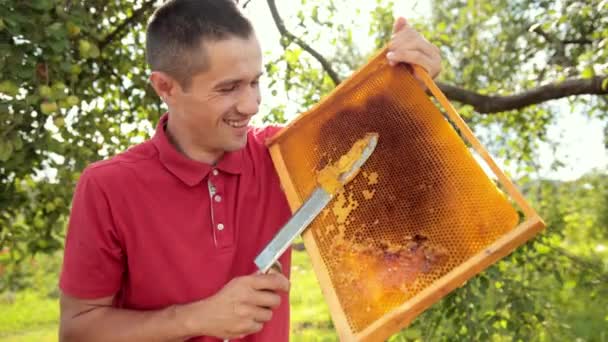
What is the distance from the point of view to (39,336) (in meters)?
6.23

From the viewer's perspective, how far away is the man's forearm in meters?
1.62

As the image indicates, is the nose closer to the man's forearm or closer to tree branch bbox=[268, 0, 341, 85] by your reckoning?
the man's forearm

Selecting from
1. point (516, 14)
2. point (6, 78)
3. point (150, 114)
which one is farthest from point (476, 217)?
point (516, 14)

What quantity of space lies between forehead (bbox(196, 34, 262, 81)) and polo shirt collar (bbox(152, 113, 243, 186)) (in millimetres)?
312

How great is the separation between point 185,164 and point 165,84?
0.31 metres

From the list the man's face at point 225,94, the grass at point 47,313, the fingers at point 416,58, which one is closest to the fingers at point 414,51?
the fingers at point 416,58

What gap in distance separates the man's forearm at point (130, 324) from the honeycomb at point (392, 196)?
0.47 metres

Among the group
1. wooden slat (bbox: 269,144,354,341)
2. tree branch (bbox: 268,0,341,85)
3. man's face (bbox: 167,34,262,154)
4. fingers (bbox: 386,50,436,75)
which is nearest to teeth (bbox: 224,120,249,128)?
man's face (bbox: 167,34,262,154)

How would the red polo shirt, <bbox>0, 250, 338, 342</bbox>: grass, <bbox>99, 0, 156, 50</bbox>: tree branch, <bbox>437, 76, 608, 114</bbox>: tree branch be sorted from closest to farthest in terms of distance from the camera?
the red polo shirt < <bbox>99, 0, 156, 50</bbox>: tree branch < <bbox>437, 76, 608, 114</bbox>: tree branch < <bbox>0, 250, 338, 342</bbox>: grass

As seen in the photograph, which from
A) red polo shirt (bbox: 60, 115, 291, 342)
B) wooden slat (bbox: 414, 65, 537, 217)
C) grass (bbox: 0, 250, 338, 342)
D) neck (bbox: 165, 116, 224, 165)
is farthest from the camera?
grass (bbox: 0, 250, 338, 342)

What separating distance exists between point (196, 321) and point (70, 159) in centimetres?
220

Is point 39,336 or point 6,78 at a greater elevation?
point 6,78

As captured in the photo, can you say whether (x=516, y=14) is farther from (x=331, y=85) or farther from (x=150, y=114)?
(x=150, y=114)

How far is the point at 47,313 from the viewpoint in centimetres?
683
